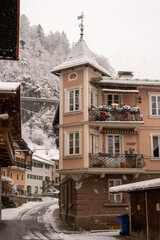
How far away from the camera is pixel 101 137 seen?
1017 inches

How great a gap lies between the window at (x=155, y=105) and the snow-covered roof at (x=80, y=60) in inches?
147

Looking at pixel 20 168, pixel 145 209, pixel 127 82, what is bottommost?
pixel 145 209

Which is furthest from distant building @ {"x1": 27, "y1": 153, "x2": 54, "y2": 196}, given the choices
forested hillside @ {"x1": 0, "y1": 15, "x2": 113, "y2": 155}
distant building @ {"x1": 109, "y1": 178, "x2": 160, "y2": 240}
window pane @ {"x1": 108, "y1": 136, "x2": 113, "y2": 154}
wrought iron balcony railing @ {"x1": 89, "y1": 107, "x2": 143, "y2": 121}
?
distant building @ {"x1": 109, "y1": 178, "x2": 160, "y2": 240}

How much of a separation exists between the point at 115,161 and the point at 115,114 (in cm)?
323

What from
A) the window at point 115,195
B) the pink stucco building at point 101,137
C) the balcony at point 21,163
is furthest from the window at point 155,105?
the balcony at point 21,163

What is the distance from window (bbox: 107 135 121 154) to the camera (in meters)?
25.9

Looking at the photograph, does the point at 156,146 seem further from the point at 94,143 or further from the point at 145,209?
the point at 145,209

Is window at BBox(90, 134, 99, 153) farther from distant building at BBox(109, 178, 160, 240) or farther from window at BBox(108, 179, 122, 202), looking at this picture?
distant building at BBox(109, 178, 160, 240)

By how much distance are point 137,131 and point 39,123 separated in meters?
91.7

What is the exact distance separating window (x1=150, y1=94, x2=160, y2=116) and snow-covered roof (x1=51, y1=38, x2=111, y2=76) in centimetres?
374

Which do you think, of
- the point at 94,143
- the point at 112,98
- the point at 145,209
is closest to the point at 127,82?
the point at 112,98

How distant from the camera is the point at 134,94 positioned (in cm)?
2675

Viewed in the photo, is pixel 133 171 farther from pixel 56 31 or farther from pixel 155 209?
pixel 56 31

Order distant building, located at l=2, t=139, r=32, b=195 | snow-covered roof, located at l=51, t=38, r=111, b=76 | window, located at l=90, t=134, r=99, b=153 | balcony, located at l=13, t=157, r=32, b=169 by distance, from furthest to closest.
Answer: balcony, located at l=13, t=157, r=32, b=169 → distant building, located at l=2, t=139, r=32, b=195 → snow-covered roof, located at l=51, t=38, r=111, b=76 → window, located at l=90, t=134, r=99, b=153
